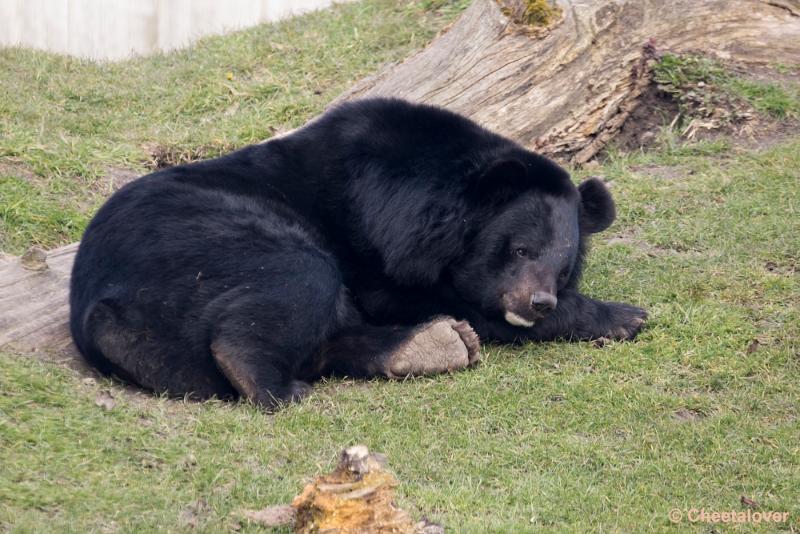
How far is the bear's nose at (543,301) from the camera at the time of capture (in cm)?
489

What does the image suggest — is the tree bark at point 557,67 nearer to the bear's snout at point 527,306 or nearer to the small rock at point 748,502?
the bear's snout at point 527,306

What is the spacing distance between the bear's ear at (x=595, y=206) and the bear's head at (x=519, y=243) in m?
0.27

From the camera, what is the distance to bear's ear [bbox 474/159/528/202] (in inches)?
195

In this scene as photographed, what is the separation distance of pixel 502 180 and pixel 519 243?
0.33m

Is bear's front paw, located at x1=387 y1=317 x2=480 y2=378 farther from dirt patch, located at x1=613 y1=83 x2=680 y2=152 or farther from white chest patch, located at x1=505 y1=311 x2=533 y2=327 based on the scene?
dirt patch, located at x1=613 y1=83 x2=680 y2=152

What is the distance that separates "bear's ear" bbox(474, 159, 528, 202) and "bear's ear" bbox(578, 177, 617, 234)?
1.75 feet

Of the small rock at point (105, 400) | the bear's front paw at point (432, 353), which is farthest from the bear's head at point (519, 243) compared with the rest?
the small rock at point (105, 400)

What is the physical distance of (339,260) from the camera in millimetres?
5066

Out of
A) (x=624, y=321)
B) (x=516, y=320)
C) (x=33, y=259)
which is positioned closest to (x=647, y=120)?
(x=624, y=321)

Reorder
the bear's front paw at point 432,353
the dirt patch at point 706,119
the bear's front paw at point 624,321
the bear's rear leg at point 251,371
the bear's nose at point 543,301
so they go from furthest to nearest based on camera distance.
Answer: the dirt patch at point 706,119 → the bear's front paw at point 624,321 → the bear's nose at point 543,301 → the bear's front paw at point 432,353 → the bear's rear leg at point 251,371

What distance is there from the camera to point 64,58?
10055 mm

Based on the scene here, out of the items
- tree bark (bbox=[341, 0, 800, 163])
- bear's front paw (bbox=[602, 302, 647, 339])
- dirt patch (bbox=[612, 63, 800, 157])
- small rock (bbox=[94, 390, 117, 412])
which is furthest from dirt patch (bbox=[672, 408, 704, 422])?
dirt patch (bbox=[612, 63, 800, 157])

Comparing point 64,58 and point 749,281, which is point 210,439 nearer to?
point 749,281

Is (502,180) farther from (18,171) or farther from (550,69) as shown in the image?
(18,171)
